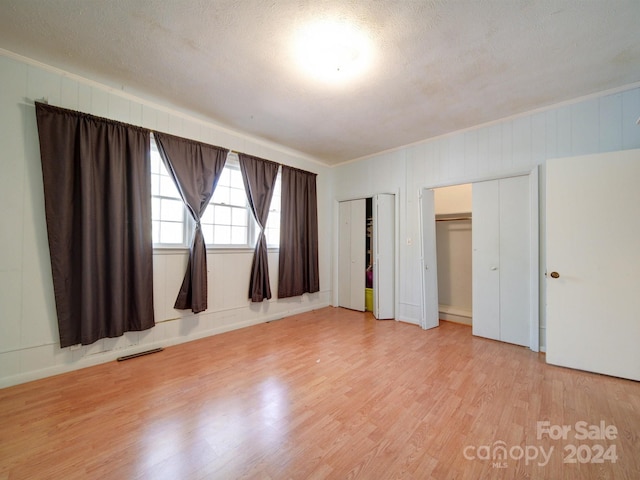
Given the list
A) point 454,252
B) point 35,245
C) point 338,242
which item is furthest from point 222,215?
point 454,252

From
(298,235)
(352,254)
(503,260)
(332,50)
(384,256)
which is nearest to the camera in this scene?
(332,50)

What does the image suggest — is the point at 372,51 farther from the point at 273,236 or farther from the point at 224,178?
the point at 273,236

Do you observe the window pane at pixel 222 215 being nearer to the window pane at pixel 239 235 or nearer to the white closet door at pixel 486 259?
the window pane at pixel 239 235

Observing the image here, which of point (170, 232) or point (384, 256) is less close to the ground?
point (170, 232)

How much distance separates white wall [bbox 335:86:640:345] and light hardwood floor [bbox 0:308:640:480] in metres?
1.27

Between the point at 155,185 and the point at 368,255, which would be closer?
the point at 155,185

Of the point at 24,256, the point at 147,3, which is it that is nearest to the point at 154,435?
the point at 24,256

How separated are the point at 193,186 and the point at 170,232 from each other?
2.06 ft

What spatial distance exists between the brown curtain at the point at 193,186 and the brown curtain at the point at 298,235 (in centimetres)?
123

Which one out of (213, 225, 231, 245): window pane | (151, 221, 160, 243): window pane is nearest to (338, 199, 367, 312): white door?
(213, 225, 231, 245): window pane

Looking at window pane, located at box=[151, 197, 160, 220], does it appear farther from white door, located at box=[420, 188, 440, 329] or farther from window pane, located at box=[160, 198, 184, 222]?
white door, located at box=[420, 188, 440, 329]

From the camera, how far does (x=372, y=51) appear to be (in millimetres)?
2053

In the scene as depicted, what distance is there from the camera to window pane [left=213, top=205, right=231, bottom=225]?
3.48 m

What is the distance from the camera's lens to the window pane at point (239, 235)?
3.66 metres
